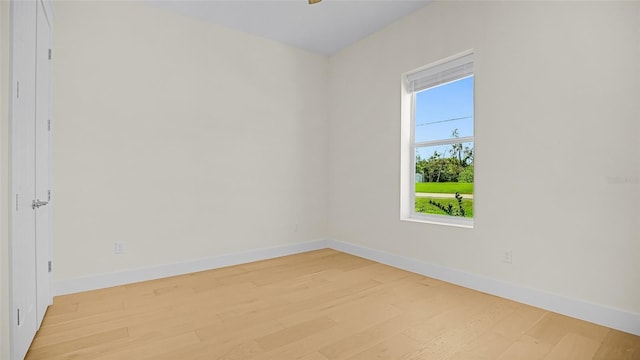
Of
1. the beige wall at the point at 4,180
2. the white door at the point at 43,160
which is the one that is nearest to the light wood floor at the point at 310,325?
the white door at the point at 43,160

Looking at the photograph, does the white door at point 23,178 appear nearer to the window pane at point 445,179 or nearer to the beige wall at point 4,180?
the beige wall at point 4,180

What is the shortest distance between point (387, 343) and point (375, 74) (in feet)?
10.7

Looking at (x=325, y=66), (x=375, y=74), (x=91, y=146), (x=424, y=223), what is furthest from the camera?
(x=325, y=66)

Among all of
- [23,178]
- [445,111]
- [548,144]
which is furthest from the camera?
[445,111]

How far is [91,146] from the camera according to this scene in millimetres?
3076

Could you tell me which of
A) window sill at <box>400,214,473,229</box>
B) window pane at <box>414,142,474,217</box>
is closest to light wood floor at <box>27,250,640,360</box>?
window sill at <box>400,214,473,229</box>

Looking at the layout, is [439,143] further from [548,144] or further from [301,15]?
[301,15]

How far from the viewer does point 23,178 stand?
1874mm

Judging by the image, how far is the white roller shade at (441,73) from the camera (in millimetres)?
3225

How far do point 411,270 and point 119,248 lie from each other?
10.4 ft

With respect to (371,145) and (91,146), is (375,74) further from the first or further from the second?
(91,146)

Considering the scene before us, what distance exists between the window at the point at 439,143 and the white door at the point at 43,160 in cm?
344

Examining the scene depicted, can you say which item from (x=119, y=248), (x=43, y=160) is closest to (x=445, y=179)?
(x=119, y=248)

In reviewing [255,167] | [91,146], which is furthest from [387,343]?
[91,146]
